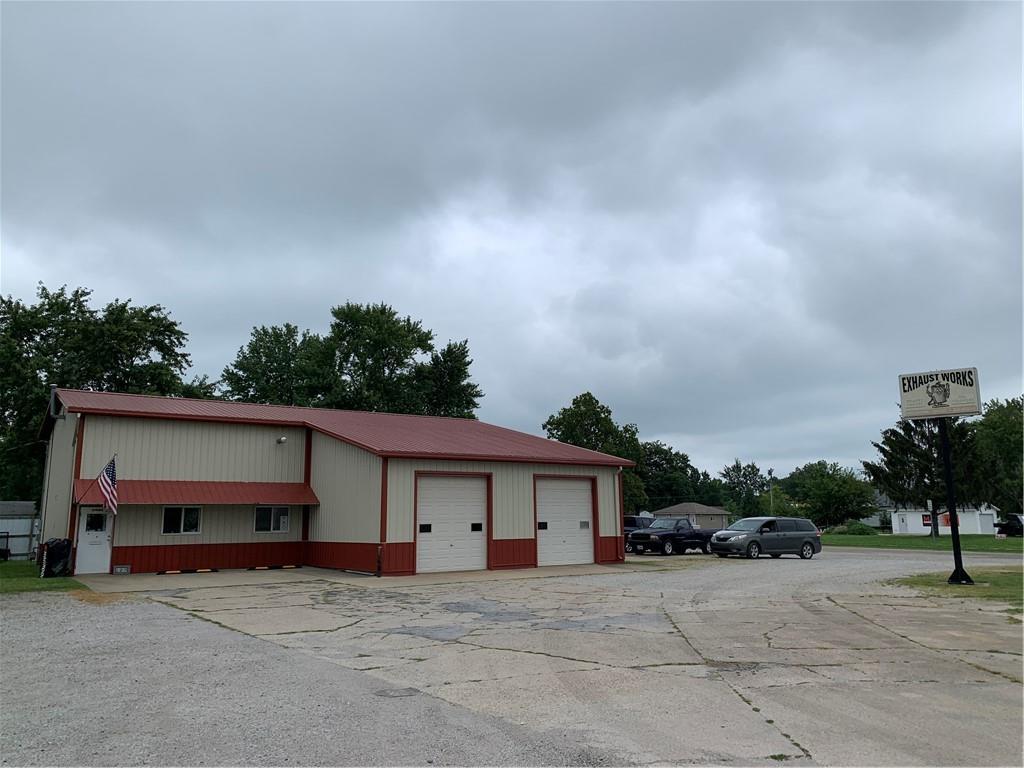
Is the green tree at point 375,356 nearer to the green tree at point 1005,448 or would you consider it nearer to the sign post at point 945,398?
the sign post at point 945,398

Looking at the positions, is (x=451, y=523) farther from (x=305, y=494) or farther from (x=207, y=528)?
(x=207, y=528)

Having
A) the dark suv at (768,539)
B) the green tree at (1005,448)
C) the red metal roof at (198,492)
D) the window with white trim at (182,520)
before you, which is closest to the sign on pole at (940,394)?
the dark suv at (768,539)

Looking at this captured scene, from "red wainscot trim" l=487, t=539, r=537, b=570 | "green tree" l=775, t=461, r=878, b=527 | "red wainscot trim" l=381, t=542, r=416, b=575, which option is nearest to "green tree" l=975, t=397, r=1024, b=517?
"green tree" l=775, t=461, r=878, b=527

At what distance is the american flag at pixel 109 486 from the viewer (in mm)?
20375

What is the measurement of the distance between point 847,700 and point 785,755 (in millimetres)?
1989

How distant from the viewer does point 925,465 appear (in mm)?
52219

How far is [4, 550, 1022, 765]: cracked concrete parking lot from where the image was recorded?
5.97 meters

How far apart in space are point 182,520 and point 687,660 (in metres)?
18.8

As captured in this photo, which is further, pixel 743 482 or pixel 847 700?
pixel 743 482

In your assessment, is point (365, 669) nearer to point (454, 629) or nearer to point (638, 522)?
point (454, 629)

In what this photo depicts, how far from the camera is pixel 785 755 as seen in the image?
555 centimetres

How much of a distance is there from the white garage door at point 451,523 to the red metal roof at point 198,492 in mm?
4408

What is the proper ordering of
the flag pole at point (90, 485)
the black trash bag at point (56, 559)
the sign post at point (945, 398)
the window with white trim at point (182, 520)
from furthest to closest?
the window with white trim at point (182, 520)
the black trash bag at point (56, 559)
the flag pole at point (90, 485)
the sign post at point (945, 398)

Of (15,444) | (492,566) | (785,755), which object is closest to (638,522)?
(492,566)
